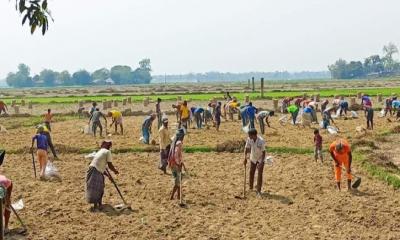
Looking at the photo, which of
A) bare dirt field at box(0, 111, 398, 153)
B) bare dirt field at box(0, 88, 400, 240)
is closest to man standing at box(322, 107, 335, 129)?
bare dirt field at box(0, 111, 398, 153)

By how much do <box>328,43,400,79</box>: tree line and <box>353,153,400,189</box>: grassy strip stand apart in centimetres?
17100

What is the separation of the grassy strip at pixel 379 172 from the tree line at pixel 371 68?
561 feet

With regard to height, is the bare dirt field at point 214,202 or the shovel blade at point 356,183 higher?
the shovel blade at point 356,183

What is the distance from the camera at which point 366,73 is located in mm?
182250

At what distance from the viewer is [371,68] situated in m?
184

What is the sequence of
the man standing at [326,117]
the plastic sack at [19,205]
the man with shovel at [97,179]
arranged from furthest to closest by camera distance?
the man standing at [326,117] < the man with shovel at [97,179] < the plastic sack at [19,205]

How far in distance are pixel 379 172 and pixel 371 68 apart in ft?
587

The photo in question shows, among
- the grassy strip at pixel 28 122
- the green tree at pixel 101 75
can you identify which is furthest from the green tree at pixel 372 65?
the grassy strip at pixel 28 122

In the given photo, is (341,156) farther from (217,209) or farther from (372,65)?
(372,65)

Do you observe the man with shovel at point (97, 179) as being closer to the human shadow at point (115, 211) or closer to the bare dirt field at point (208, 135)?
the human shadow at point (115, 211)

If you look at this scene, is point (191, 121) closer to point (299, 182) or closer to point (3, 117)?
point (299, 182)

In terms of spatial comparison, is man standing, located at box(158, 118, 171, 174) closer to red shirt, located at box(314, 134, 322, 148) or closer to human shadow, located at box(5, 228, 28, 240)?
red shirt, located at box(314, 134, 322, 148)

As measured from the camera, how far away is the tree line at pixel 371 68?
183000mm

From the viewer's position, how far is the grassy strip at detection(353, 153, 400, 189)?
13.1m
